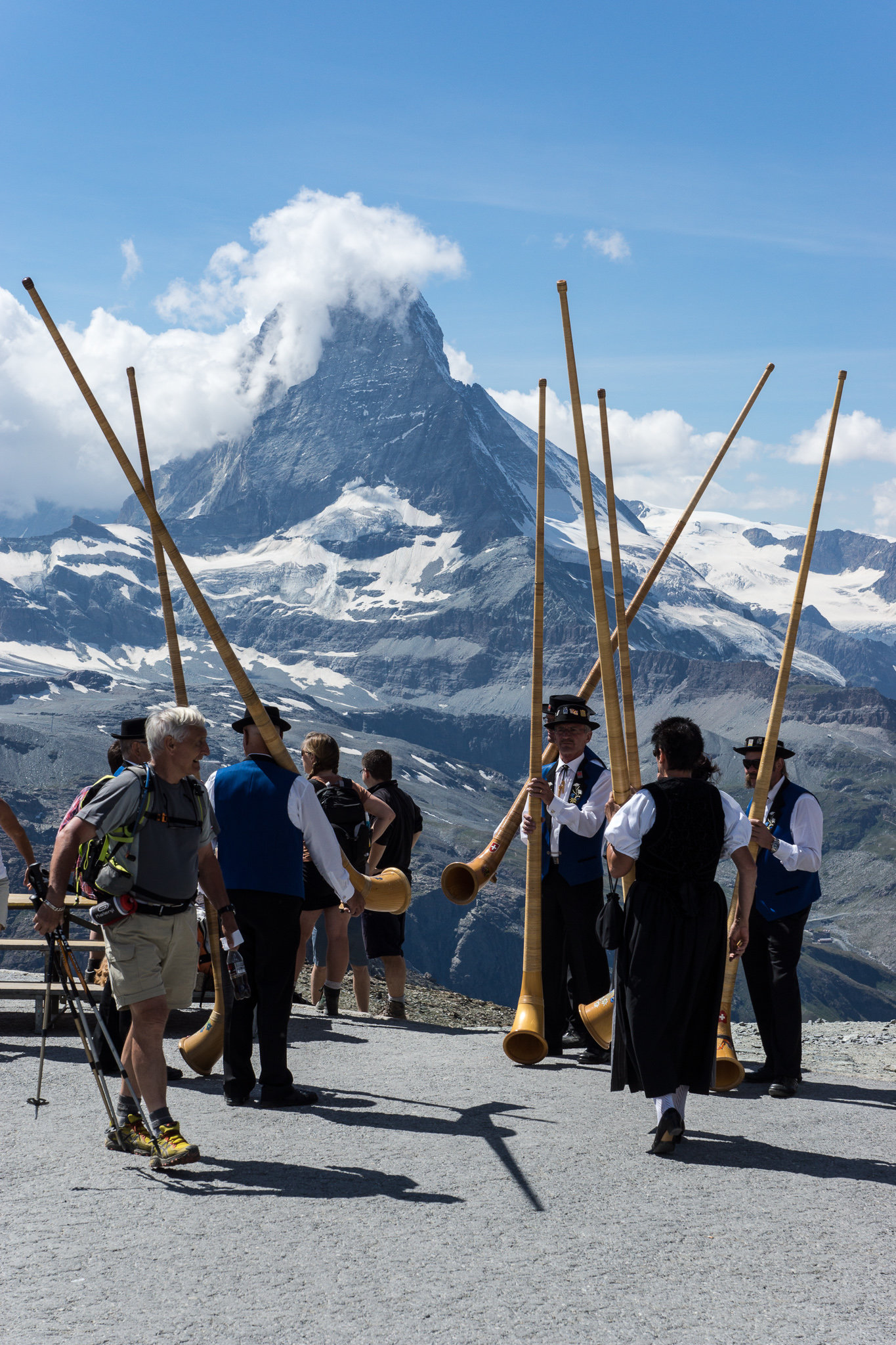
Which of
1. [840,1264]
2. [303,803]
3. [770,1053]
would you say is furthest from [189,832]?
[770,1053]

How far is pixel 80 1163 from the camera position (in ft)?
18.2

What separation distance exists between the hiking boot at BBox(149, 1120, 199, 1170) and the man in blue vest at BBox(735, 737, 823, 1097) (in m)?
3.87

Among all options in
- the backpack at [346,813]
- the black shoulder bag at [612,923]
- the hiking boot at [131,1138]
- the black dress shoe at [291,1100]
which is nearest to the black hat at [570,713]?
the backpack at [346,813]

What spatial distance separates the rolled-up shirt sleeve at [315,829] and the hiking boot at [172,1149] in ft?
5.53

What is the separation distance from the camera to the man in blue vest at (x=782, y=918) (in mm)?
7867

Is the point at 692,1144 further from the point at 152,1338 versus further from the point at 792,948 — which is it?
the point at 152,1338

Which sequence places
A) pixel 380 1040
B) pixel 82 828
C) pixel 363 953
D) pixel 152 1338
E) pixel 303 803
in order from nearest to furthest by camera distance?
pixel 152 1338 < pixel 82 828 < pixel 303 803 < pixel 380 1040 < pixel 363 953

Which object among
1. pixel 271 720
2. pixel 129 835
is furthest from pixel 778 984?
pixel 129 835

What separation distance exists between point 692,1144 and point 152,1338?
133 inches

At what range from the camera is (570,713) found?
8539 millimetres

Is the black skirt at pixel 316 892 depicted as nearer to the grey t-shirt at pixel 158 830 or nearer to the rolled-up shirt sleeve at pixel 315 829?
the rolled-up shirt sleeve at pixel 315 829

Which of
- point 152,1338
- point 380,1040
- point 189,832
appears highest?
point 189,832

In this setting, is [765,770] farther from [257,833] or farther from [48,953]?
[48,953]

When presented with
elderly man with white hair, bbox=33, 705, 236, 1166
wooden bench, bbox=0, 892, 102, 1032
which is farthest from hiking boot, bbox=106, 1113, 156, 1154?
wooden bench, bbox=0, 892, 102, 1032
